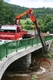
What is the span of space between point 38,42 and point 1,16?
93.1ft

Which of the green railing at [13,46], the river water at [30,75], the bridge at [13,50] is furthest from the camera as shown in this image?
the river water at [30,75]

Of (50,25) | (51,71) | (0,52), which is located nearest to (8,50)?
(0,52)

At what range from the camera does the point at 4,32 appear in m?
25.6

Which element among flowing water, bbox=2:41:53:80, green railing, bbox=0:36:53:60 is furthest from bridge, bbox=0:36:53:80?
flowing water, bbox=2:41:53:80

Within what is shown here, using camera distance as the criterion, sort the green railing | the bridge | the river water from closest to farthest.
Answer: the bridge → the green railing → the river water

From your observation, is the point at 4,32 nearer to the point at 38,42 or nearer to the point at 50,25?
the point at 38,42

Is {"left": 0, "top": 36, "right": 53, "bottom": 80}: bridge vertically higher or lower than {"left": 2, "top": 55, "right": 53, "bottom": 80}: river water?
higher

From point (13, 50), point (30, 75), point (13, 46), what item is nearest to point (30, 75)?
point (30, 75)

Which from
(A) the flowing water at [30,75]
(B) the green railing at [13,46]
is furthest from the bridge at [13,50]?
(A) the flowing water at [30,75]

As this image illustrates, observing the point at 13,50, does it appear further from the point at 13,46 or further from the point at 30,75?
the point at 30,75

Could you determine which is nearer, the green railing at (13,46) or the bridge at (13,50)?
the bridge at (13,50)

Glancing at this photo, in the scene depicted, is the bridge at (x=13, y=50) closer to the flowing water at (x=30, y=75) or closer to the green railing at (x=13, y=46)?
the green railing at (x=13, y=46)

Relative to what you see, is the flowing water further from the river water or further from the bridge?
the bridge

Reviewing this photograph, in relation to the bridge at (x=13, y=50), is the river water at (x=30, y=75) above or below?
below
